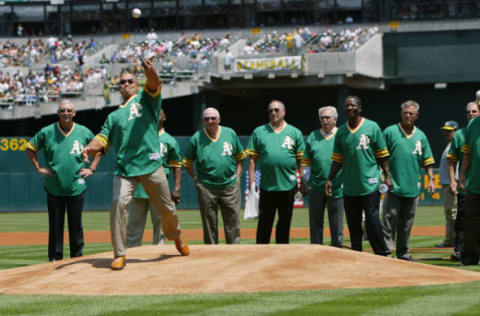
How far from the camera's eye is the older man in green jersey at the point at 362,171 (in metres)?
9.99

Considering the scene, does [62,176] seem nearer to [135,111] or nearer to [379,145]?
[135,111]

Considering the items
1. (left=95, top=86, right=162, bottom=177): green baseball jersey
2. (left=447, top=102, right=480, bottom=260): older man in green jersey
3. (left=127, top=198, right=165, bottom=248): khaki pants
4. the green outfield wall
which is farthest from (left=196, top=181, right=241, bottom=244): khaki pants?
the green outfield wall

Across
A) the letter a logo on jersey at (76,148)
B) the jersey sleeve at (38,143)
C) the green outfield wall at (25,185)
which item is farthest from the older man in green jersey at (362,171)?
the green outfield wall at (25,185)

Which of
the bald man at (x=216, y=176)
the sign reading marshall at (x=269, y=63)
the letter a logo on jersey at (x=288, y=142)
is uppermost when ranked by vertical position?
the sign reading marshall at (x=269, y=63)

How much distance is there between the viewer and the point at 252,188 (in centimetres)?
1145

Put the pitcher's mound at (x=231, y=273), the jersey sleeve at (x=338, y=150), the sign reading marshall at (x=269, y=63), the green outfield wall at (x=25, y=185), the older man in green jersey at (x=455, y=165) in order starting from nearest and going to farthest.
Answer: the pitcher's mound at (x=231, y=273) < the jersey sleeve at (x=338, y=150) < the older man in green jersey at (x=455, y=165) < the green outfield wall at (x=25, y=185) < the sign reading marshall at (x=269, y=63)

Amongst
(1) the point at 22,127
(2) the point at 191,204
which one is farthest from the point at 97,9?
(2) the point at 191,204

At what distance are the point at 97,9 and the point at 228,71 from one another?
13.5m

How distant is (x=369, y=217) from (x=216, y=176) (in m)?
2.06

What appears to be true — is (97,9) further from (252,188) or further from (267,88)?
(252,188)

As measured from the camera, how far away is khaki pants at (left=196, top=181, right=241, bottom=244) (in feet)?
35.5

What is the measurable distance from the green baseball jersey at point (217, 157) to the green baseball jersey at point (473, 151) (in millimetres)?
2932

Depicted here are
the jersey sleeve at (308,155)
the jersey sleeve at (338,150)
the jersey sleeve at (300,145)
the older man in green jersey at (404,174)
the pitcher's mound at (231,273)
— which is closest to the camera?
the pitcher's mound at (231,273)

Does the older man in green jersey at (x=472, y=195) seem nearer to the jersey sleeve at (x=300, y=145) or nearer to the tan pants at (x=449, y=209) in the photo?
the jersey sleeve at (x=300, y=145)
